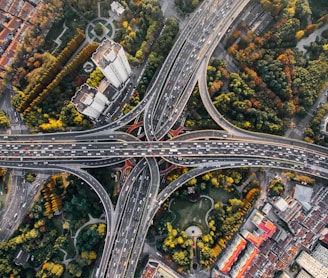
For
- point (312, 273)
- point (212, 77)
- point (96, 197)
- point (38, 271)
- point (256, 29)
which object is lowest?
point (38, 271)

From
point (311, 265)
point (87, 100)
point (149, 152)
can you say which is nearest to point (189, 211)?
point (149, 152)

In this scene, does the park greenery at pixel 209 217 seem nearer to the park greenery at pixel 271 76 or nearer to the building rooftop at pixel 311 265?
the park greenery at pixel 271 76

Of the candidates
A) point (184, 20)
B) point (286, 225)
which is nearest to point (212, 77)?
point (184, 20)

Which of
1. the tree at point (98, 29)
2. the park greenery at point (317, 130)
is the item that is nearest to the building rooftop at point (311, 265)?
the park greenery at point (317, 130)

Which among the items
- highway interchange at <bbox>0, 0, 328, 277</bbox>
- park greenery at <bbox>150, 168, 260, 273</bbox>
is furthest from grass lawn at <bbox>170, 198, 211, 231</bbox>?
highway interchange at <bbox>0, 0, 328, 277</bbox>

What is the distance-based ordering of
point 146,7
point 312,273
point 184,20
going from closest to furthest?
point 312,273, point 146,7, point 184,20

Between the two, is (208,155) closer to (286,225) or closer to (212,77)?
(212,77)
